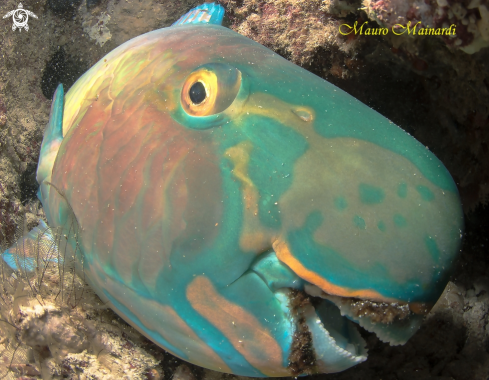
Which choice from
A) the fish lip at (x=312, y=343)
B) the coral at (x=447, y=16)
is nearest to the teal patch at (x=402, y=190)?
the fish lip at (x=312, y=343)

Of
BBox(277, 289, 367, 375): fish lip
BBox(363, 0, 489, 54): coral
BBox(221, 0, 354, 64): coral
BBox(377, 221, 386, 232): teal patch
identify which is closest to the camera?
BBox(377, 221, 386, 232): teal patch

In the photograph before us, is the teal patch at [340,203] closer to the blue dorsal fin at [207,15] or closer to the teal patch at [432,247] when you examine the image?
the teal patch at [432,247]

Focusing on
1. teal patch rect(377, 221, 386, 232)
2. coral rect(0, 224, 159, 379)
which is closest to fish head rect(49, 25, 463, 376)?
teal patch rect(377, 221, 386, 232)

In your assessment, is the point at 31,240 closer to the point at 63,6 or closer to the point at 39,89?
the point at 39,89

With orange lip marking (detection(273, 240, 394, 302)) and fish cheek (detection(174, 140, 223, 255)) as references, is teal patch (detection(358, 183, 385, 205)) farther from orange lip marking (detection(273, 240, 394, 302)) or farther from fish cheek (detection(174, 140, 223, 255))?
fish cheek (detection(174, 140, 223, 255))

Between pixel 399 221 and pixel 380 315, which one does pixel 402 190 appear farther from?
pixel 380 315

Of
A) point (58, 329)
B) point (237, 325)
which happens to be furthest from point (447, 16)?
point (58, 329)
